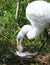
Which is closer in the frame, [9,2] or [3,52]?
[3,52]

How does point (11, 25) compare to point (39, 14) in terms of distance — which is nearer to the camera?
point (39, 14)

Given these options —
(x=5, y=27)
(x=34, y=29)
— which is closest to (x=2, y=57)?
(x=34, y=29)

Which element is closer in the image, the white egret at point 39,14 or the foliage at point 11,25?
the white egret at point 39,14

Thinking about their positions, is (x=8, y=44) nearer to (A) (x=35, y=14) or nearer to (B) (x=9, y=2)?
(A) (x=35, y=14)

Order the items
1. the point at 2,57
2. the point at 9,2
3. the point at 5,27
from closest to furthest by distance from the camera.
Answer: the point at 2,57 < the point at 5,27 < the point at 9,2

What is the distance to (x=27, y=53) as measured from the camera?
5.04 m

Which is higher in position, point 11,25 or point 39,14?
point 39,14

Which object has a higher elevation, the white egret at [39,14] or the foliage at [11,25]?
the white egret at [39,14]

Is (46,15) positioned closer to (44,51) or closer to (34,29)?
(34,29)

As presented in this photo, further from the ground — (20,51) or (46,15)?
(46,15)

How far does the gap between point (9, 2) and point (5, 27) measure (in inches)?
26.5

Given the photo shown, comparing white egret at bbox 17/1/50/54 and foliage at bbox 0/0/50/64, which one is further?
foliage at bbox 0/0/50/64

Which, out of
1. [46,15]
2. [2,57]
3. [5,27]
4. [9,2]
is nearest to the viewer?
[46,15]

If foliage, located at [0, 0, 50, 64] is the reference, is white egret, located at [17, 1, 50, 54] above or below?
above
